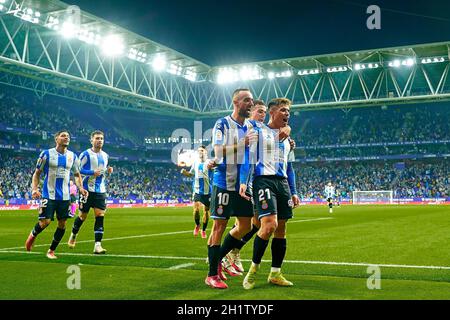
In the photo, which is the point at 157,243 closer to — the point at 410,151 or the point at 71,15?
the point at 71,15

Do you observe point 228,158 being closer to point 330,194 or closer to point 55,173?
point 55,173

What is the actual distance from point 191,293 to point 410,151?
53.5 metres

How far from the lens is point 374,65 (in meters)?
39.9

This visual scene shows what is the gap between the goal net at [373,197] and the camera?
47.6 meters

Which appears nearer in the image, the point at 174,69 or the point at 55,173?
the point at 55,173

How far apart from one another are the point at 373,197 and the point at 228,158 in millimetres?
45226

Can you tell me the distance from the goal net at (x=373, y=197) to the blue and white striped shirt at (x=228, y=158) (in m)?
44.1

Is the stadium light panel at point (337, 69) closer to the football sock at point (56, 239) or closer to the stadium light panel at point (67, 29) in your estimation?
the stadium light panel at point (67, 29)

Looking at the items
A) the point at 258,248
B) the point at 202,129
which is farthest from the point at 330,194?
the point at 202,129

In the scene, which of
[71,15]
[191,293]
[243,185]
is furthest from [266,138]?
[71,15]

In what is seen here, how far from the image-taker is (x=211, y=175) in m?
31.7

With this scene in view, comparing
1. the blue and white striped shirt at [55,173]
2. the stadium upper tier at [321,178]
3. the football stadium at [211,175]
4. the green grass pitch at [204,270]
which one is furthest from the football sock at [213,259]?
the stadium upper tier at [321,178]
